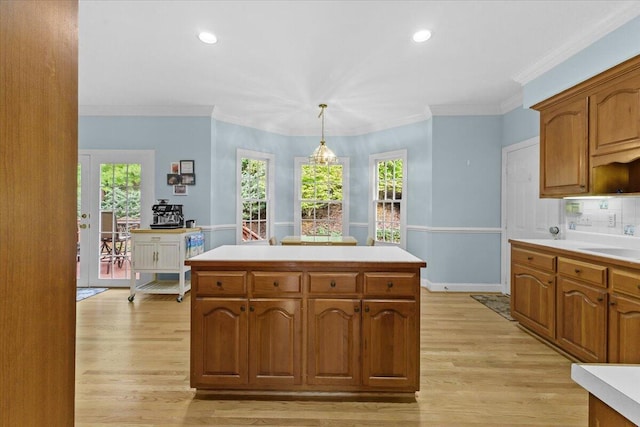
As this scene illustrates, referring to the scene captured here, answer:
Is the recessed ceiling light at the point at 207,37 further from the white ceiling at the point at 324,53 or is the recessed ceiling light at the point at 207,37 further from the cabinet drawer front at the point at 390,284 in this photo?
the cabinet drawer front at the point at 390,284

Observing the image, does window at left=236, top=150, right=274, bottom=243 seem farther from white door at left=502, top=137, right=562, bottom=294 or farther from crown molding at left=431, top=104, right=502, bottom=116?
white door at left=502, top=137, right=562, bottom=294

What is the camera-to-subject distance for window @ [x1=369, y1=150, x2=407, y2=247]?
18.4 ft

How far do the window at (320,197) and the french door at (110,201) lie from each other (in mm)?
2477

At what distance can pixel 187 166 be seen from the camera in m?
5.02

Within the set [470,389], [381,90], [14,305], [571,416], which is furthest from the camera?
[381,90]

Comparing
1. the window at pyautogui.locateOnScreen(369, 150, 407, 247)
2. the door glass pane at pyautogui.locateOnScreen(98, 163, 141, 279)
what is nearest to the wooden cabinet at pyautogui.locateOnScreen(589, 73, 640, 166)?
the window at pyautogui.locateOnScreen(369, 150, 407, 247)

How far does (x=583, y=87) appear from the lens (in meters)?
2.88

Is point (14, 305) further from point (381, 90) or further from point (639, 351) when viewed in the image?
point (381, 90)

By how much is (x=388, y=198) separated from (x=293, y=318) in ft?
13.2

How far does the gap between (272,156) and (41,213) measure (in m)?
5.51

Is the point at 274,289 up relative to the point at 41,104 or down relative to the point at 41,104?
down

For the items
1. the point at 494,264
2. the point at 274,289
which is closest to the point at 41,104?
the point at 274,289

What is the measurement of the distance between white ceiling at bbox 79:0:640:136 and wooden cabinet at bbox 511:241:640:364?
1887 mm

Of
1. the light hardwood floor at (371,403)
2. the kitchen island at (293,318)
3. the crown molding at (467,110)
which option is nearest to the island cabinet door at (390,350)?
Answer: the kitchen island at (293,318)
